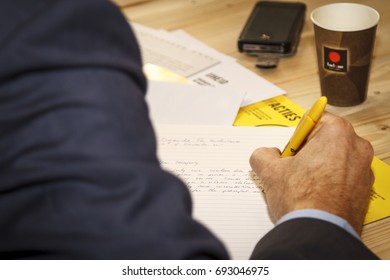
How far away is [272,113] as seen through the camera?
3.47ft

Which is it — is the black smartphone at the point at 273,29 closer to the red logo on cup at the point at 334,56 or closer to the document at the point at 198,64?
the document at the point at 198,64

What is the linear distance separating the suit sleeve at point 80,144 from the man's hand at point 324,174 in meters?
0.31

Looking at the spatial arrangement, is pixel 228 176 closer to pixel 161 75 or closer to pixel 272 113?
pixel 272 113

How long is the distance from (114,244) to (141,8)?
1.07 metres

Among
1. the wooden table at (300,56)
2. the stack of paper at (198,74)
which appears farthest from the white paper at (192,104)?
the wooden table at (300,56)

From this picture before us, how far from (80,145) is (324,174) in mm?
427

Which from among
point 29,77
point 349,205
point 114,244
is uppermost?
point 29,77

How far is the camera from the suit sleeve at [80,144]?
1.51ft

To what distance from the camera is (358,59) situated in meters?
1.01

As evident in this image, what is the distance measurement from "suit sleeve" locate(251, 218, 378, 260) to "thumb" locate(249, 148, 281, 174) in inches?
5.9

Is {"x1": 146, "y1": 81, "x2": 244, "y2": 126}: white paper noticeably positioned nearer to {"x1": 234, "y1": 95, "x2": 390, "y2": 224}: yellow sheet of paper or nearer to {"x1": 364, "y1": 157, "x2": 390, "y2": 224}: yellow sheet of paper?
{"x1": 234, "y1": 95, "x2": 390, "y2": 224}: yellow sheet of paper

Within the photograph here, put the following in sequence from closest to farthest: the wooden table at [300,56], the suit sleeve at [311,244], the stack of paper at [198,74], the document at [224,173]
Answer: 1. the suit sleeve at [311,244]
2. the document at [224,173]
3. the wooden table at [300,56]
4. the stack of paper at [198,74]
